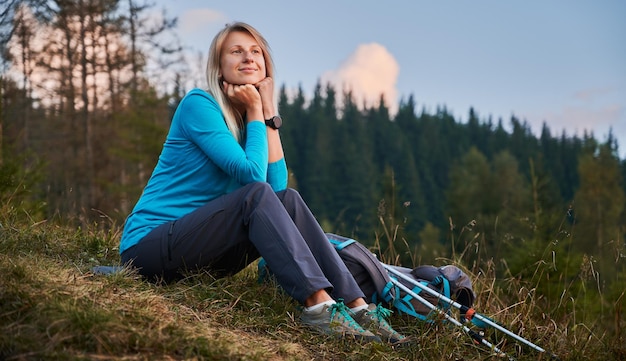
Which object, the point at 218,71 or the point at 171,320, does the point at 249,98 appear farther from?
the point at 171,320

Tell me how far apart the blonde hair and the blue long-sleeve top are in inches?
3.1

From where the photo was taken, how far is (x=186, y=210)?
11.5 feet

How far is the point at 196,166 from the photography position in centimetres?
359

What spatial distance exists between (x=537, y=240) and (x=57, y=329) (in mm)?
7450

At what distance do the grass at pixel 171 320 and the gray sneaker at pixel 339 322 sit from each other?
56 mm

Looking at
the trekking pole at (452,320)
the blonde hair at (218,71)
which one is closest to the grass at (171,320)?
the trekking pole at (452,320)

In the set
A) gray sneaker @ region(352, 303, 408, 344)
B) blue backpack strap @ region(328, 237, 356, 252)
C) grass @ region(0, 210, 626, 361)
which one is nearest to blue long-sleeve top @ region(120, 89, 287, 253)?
grass @ region(0, 210, 626, 361)

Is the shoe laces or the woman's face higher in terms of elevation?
the woman's face

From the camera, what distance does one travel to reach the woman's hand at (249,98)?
3.78 m

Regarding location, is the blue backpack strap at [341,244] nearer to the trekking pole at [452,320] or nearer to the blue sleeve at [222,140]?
the trekking pole at [452,320]

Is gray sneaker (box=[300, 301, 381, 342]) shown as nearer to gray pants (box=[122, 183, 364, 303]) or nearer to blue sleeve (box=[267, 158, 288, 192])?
gray pants (box=[122, 183, 364, 303])

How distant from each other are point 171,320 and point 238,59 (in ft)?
5.93

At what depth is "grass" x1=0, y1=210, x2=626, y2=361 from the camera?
2395mm

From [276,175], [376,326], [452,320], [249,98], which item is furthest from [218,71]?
[452,320]
